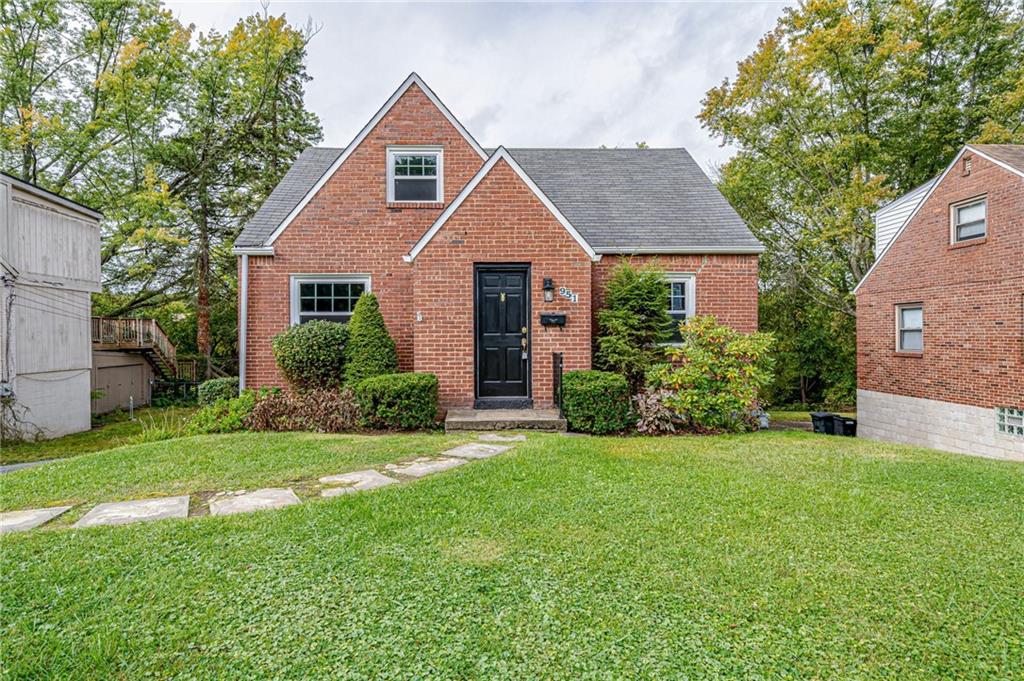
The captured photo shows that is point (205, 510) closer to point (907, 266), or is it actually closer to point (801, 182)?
point (907, 266)

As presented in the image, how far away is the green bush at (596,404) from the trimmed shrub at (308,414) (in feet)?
11.4

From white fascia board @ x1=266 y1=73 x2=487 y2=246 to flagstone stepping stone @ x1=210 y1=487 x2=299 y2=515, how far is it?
6.67 m

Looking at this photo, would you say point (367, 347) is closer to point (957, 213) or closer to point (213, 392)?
point (213, 392)

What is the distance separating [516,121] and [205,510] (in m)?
23.1

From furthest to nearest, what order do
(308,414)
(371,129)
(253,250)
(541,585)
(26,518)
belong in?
(371,129) < (253,250) < (308,414) < (26,518) < (541,585)

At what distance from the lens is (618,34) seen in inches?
511

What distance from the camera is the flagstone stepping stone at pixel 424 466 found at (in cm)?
505

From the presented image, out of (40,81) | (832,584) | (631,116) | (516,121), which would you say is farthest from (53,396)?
(631,116)

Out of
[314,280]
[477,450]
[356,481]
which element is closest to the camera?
[356,481]

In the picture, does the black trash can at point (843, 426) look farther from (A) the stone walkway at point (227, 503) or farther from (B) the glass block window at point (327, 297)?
(B) the glass block window at point (327, 297)

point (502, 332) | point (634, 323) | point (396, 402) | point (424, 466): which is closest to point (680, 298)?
point (634, 323)

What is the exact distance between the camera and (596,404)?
7.50 meters

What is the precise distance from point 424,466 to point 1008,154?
47.7ft

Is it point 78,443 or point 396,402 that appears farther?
point 78,443
